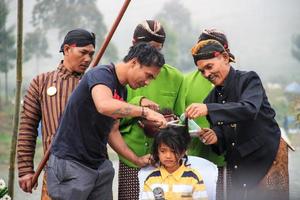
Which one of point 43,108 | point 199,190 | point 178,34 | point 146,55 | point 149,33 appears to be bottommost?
point 199,190

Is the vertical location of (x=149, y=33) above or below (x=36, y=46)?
below

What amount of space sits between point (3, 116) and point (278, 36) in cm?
328

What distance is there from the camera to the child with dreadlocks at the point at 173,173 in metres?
3.14

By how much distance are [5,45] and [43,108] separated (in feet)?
12.9

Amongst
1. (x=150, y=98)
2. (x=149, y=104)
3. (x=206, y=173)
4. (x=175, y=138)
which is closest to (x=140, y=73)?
(x=149, y=104)

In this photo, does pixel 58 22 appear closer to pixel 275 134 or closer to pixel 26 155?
pixel 26 155

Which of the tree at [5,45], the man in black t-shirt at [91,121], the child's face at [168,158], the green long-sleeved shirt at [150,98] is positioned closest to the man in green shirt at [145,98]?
the green long-sleeved shirt at [150,98]

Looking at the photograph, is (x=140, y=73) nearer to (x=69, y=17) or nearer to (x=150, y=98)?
(x=150, y=98)

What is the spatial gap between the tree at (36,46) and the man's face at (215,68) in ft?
13.8

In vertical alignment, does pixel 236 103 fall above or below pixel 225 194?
above

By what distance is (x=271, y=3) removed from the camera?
698 cm

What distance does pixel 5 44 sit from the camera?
707 cm

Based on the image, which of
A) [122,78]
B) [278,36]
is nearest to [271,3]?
[278,36]

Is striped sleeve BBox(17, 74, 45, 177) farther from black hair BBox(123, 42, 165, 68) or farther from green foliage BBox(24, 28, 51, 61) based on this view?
green foliage BBox(24, 28, 51, 61)
